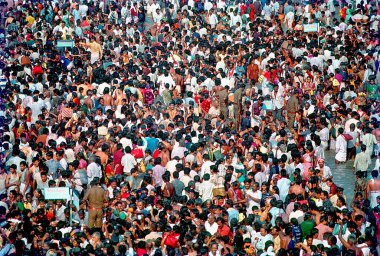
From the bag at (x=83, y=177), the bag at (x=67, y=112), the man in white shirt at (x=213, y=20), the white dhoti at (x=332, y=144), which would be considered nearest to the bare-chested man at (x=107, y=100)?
the bag at (x=67, y=112)

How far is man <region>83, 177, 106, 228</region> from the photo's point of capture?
23531 mm

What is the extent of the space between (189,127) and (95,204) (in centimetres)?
469

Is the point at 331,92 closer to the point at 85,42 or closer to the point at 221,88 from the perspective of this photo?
the point at 221,88

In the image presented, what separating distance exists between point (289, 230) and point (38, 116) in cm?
917

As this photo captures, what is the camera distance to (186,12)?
39.1 meters

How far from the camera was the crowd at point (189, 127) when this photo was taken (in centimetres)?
2184

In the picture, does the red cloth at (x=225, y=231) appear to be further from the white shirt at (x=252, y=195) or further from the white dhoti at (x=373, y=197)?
the white dhoti at (x=373, y=197)

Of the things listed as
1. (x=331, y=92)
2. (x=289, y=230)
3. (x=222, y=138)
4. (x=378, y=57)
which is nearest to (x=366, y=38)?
(x=378, y=57)

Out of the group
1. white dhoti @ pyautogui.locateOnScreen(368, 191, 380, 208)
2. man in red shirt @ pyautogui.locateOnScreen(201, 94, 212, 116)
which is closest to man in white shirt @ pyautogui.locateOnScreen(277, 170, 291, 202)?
white dhoti @ pyautogui.locateOnScreen(368, 191, 380, 208)

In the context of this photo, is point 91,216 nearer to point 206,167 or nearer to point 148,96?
point 206,167

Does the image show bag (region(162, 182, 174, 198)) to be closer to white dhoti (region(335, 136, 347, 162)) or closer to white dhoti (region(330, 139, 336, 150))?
white dhoti (region(335, 136, 347, 162))

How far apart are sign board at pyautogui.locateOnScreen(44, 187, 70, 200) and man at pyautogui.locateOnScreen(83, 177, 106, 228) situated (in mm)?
657

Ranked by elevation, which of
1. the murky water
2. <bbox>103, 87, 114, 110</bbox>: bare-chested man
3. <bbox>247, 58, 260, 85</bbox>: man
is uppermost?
<bbox>247, 58, 260, 85</bbox>: man

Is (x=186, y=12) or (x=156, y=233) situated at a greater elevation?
(x=186, y=12)
